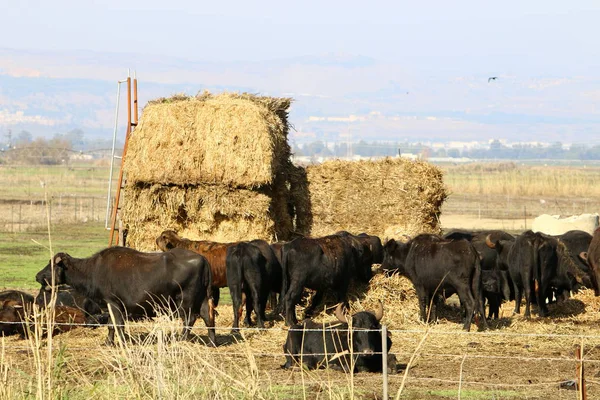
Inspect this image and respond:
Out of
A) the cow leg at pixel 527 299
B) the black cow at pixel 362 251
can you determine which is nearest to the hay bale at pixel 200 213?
the black cow at pixel 362 251

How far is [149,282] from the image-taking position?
13562 mm

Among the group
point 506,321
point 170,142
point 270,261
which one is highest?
point 170,142

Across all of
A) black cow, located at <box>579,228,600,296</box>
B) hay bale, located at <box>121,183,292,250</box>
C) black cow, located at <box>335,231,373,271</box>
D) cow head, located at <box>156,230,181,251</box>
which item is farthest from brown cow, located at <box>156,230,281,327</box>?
black cow, located at <box>579,228,600,296</box>

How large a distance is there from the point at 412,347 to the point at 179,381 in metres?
5.66

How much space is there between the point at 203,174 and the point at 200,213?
2.42ft

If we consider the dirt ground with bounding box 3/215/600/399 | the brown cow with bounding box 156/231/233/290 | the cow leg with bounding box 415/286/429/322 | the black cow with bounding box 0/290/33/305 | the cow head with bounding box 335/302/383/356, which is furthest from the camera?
the brown cow with bounding box 156/231/233/290

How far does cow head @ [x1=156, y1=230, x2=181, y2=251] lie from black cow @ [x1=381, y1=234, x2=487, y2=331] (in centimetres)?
405

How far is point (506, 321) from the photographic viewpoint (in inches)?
647

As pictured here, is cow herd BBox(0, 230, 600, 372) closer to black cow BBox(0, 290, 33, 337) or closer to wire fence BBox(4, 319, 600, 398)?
black cow BBox(0, 290, 33, 337)

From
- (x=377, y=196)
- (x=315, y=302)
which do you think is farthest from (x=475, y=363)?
(x=377, y=196)

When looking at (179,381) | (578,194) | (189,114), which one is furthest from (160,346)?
(578,194)

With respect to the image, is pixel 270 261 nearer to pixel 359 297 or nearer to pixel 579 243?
pixel 359 297

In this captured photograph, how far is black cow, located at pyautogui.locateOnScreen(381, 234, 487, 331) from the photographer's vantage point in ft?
51.1

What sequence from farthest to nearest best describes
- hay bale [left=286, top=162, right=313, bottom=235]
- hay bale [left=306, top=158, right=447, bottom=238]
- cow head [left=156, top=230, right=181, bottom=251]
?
hay bale [left=286, top=162, right=313, bottom=235]
hay bale [left=306, top=158, right=447, bottom=238]
cow head [left=156, top=230, right=181, bottom=251]
